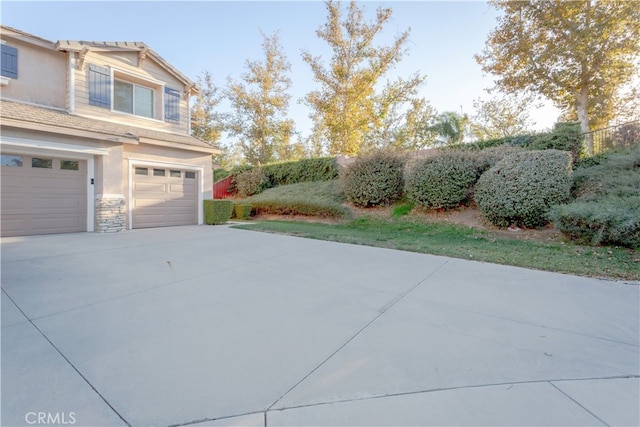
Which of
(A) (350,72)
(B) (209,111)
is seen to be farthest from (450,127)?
(B) (209,111)

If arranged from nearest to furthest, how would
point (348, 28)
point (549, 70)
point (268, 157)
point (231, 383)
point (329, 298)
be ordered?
point (231, 383) < point (329, 298) < point (549, 70) < point (348, 28) < point (268, 157)

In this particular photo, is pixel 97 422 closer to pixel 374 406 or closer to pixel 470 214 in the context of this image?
pixel 374 406

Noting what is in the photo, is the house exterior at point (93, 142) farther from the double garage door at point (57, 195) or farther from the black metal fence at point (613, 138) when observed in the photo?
the black metal fence at point (613, 138)

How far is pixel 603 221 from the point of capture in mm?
5590

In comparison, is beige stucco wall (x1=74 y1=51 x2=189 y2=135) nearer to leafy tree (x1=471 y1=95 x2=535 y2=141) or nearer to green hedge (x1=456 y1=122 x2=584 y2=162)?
green hedge (x1=456 y1=122 x2=584 y2=162)

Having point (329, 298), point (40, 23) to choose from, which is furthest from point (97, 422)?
point (40, 23)

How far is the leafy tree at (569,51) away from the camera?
12.1 m

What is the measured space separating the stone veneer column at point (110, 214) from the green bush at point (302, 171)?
9027mm

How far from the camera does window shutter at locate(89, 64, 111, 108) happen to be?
903 cm

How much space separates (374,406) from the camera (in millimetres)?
1650

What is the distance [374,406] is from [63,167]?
32.7 feet

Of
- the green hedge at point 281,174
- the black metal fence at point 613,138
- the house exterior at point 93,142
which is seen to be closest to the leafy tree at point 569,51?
the black metal fence at point 613,138

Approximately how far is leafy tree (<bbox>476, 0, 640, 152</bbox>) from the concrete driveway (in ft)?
47.1

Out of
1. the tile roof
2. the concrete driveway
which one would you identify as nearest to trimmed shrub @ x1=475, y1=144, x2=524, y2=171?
the concrete driveway
